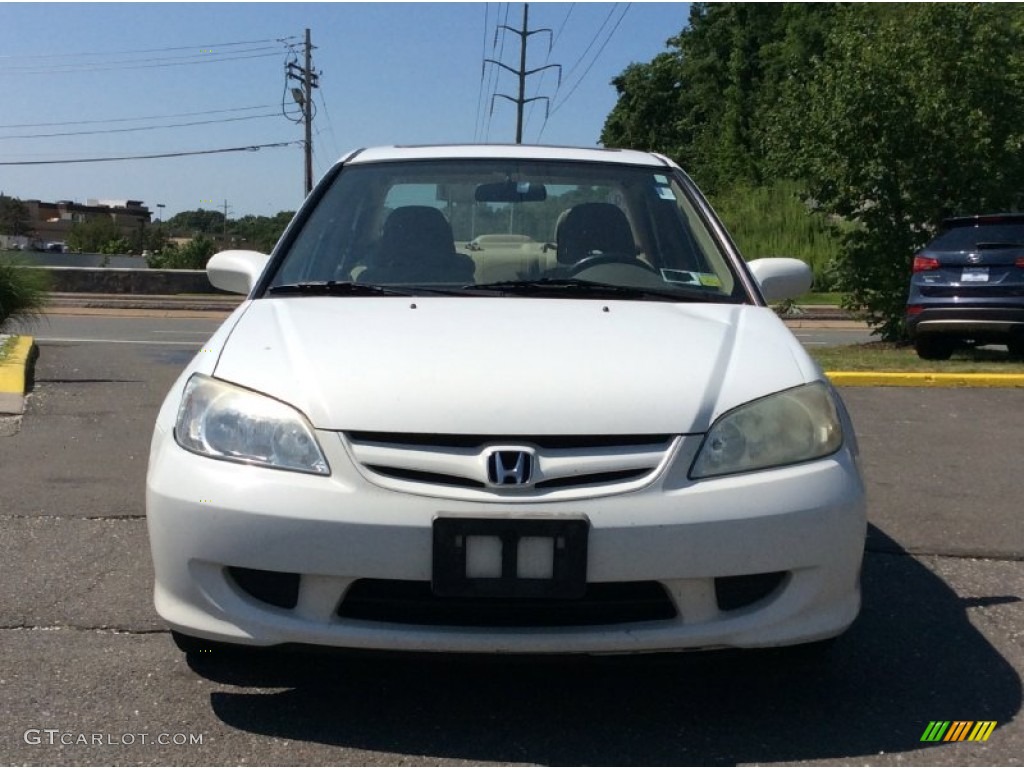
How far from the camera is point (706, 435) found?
111 inches

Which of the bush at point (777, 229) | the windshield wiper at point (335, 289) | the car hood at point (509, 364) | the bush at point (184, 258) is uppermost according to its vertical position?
the windshield wiper at point (335, 289)

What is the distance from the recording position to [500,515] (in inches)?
105

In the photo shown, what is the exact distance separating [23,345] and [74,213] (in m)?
144

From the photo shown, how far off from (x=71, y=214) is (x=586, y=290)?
153 meters

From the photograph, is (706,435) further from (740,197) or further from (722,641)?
(740,197)

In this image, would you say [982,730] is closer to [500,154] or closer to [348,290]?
[348,290]

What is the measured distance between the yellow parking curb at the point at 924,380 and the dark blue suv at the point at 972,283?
1.48 m

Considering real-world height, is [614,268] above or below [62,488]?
above

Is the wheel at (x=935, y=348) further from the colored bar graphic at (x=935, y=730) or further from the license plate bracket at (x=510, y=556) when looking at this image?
the license plate bracket at (x=510, y=556)

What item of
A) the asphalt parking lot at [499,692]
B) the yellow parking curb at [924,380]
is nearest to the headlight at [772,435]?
the asphalt parking lot at [499,692]

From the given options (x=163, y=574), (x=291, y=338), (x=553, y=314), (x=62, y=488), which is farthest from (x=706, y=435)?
(x=62, y=488)

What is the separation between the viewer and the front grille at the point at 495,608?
8.99ft

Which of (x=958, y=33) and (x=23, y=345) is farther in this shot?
(x=958, y=33)

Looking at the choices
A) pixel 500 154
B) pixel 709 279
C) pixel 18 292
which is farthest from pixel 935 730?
pixel 18 292
